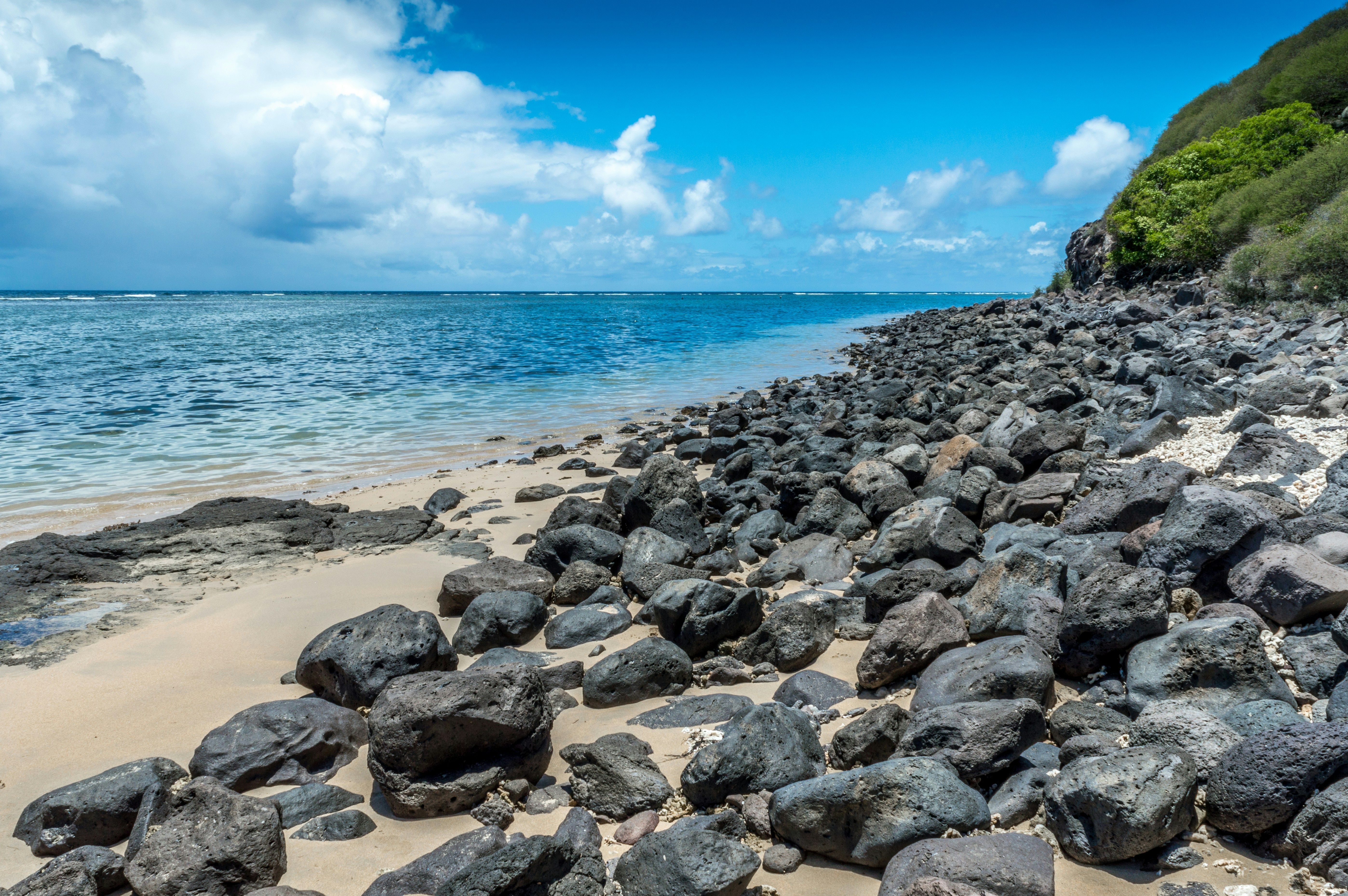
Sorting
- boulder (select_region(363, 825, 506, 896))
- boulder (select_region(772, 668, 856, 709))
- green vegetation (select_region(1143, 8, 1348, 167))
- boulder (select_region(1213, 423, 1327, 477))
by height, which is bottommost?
boulder (select_region(363, 825, 506, 896))

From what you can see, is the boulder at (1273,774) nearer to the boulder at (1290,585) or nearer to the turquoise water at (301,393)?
the boulder at (1290,585)

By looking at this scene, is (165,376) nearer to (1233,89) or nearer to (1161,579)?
(1161,579)

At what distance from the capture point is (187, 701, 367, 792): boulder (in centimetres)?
383

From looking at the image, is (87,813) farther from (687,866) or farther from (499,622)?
(687,866)

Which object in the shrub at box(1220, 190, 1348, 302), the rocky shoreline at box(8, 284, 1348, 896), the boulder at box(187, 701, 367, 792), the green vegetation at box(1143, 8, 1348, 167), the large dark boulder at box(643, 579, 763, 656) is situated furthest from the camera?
the green vegetation at box(1143, 8, 1348, 167)

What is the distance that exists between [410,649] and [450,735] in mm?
1156

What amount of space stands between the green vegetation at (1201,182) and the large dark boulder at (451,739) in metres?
30.7

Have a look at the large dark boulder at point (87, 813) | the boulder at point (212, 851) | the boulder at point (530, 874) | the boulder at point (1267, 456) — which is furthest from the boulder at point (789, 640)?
the boulder at point (1267, 456)

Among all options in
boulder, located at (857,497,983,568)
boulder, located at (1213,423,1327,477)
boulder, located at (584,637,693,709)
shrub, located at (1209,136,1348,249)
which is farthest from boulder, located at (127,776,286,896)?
shrub, located at (1209,136,1348,249)

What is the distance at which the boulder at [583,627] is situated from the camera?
5402 mm

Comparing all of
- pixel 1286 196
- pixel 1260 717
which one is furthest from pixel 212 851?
pixel 1286 196

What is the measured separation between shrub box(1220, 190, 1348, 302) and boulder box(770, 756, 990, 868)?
18147 mm

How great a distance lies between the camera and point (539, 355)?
107 feet

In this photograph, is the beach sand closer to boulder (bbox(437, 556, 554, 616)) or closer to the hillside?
boulder (bbox(437, 556, 554, 616))
